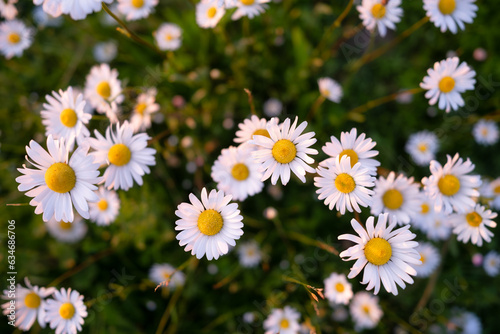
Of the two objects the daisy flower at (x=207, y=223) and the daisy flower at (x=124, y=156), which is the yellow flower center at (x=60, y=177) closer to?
the daisy flower at (x=124, y=156)

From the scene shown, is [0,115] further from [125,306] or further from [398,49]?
[398,49]

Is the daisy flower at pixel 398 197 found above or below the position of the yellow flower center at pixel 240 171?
above

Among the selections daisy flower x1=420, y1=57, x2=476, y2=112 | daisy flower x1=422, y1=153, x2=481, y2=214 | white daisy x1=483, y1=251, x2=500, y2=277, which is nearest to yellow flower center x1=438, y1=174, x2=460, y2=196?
daisy flower x1=422, y1=153, x2=481, y2=214

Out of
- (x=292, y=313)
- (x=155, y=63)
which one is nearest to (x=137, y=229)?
(x=292, y=313)

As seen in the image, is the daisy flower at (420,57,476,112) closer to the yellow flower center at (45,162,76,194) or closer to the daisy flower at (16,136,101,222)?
the daisy flower at (16,136,101,222)

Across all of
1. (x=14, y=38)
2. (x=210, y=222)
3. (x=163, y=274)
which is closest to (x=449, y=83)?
(x=210, y=222)

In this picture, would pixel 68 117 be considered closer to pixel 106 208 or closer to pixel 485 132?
pixel 106 208

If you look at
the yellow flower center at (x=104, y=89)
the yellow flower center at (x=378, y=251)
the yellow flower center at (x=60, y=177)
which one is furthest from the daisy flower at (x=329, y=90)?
the yellow flower center at (x=60, y=177)
